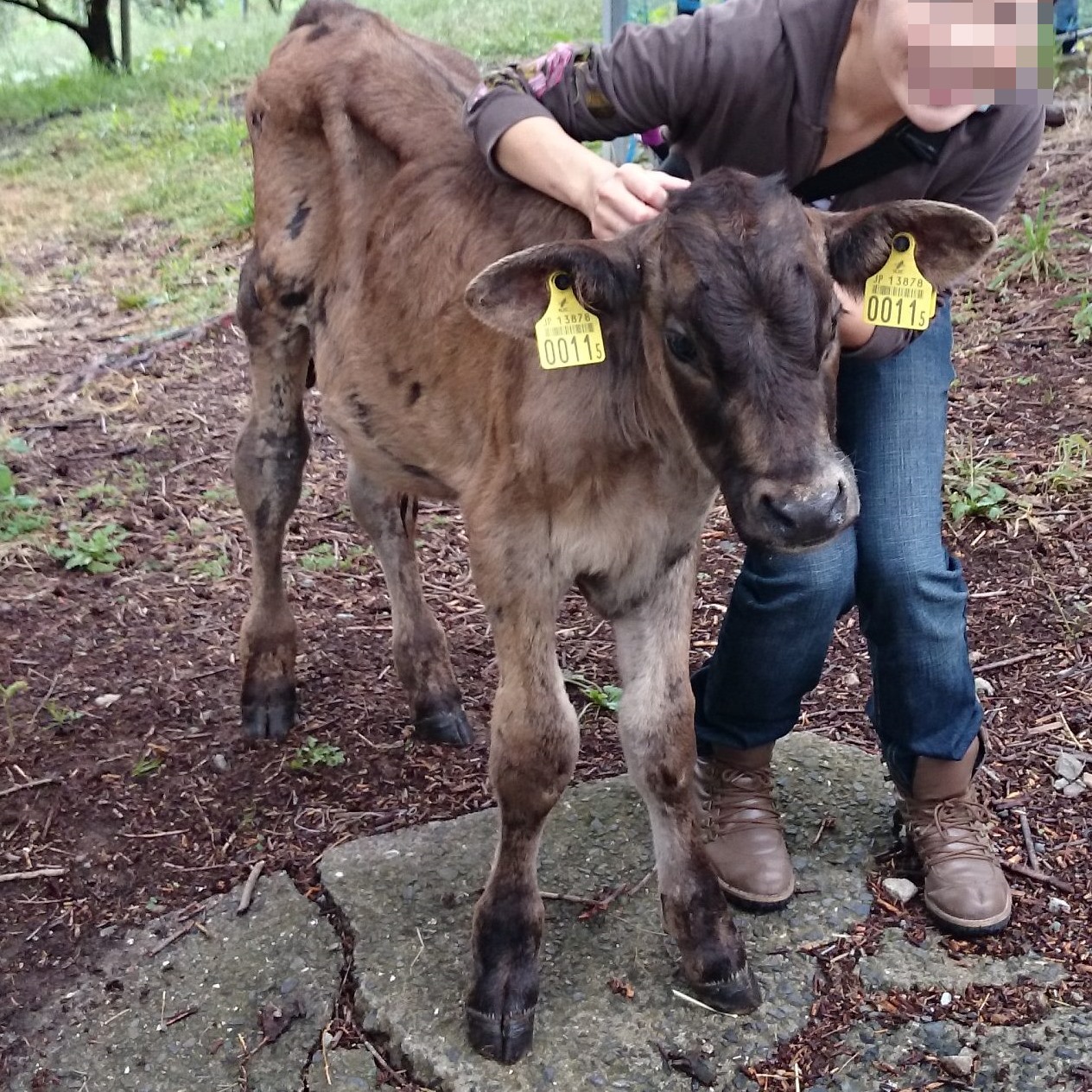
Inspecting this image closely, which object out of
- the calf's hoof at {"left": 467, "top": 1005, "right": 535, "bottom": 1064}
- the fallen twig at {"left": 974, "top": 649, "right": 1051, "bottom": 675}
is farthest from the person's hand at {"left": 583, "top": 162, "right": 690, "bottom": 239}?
the fallen twig at {"left": 974, "top": 649, "right": 1051, "bottom": 675}

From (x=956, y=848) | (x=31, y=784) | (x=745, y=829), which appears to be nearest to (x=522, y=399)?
(x=745, y=829)

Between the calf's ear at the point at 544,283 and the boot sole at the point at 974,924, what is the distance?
1.87 m

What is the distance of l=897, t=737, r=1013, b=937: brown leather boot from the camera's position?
3615 mm

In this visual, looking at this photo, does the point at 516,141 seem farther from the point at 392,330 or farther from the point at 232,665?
the point at 232,665

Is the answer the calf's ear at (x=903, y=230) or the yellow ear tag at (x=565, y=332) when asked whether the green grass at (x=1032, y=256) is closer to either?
the calf's ear at (x=903, y=230)

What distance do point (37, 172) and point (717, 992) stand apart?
1249 centimetres

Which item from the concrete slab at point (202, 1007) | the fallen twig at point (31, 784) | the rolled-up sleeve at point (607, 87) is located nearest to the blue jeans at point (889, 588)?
the rolled-up sleeve at point (607, 87)

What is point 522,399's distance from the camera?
3393 mm

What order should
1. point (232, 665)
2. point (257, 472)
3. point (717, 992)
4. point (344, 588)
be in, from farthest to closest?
point (344, 588) → point (232, 665) → point (257, 472) → point (717, 992)

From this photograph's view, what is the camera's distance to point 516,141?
341cm

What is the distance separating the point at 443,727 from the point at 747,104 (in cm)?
234

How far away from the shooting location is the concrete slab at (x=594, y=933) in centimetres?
328

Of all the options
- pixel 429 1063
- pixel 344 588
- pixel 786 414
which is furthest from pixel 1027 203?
pixel 429 1063

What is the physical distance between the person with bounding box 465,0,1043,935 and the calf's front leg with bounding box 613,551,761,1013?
25cm
